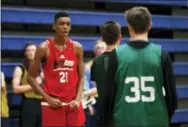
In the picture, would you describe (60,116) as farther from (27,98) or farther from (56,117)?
(27,98)

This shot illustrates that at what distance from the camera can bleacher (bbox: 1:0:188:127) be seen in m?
6.59

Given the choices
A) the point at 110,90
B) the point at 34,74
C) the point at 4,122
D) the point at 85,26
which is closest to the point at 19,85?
the point at 4,122

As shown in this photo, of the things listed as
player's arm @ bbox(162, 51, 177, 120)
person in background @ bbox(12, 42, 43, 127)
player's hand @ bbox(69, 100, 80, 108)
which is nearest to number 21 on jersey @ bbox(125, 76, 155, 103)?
player's arm @ bbox(162, 51, 177, 120)

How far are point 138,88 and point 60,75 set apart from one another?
1.36 m

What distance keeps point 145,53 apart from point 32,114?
294 centimetres

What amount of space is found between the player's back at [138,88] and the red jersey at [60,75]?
122cm

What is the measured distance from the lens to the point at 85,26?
7.61 meters

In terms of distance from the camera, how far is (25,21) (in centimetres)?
675

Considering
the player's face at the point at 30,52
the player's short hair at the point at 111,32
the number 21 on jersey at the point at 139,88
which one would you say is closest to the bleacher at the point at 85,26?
the player's face at the point at 30,52

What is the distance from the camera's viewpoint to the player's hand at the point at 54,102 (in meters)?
3.96

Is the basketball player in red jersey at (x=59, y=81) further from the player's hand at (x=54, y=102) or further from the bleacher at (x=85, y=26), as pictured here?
the bleacher at (x=85, y=26)

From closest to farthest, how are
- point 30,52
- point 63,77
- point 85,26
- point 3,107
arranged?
point 63,77 < point 3,107 < point 30,52 < point 85,26

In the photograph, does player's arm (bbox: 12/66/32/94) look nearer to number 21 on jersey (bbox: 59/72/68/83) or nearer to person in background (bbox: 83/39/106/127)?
person in background (bbox: 83/39/106/127)

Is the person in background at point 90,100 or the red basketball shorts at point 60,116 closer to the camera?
the red basketball shorts at point 60,116
